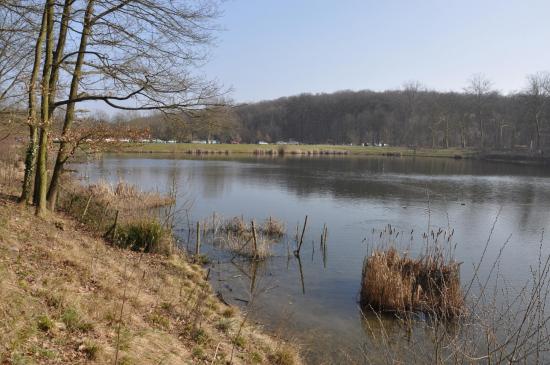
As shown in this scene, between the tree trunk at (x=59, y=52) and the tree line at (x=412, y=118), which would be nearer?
the tree trunk at (x=59, y=52)

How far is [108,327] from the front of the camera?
5.91 meters

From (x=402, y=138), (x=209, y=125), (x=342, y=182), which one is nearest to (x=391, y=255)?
(x=209, y=125)

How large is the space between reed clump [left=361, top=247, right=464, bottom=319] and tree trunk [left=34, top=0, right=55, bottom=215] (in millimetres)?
8032

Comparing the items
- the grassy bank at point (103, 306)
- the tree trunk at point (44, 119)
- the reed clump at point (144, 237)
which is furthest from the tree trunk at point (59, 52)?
the reed clump at point (144, 237)

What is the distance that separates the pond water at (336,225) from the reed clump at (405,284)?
2.18 ft

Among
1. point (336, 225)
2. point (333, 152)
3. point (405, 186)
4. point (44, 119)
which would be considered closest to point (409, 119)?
point (333, 152)

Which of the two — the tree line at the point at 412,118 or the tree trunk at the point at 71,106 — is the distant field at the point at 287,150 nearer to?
the tree line at the point at 412,118

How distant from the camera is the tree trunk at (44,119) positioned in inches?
392

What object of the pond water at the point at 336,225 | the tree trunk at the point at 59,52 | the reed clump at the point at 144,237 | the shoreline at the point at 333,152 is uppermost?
the tree trunk at the point at 59,52

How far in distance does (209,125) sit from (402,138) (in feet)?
324

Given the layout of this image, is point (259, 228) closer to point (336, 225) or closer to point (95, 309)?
point (336, 225)

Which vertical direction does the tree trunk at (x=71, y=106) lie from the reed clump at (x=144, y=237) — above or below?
above

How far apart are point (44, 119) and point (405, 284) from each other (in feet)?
29.9

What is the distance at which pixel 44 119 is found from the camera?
10.3m
